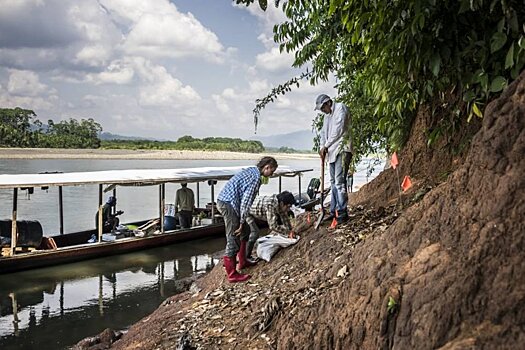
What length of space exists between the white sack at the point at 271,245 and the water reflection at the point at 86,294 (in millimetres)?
4278

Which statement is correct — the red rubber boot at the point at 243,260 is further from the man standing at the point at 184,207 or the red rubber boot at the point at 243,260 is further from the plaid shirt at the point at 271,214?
the man standing at the point at 184,207

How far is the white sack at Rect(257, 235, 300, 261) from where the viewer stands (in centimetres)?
660

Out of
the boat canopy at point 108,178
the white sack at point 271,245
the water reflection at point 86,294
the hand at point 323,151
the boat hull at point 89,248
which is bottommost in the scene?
the water reflection at point 86,294

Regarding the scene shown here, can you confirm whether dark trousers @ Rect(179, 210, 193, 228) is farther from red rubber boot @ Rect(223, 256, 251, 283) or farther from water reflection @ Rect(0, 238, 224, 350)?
red rubber boot @ Rect(223, 256, 251, 283)

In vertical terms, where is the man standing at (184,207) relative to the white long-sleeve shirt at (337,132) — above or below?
below

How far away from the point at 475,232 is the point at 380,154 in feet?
26.8

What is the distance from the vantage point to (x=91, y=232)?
1534 centimetres

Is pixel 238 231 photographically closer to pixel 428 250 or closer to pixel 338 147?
pixel 338 147

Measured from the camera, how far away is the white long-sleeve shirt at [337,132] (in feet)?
21.6

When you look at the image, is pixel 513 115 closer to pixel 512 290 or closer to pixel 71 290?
pixel 512 290

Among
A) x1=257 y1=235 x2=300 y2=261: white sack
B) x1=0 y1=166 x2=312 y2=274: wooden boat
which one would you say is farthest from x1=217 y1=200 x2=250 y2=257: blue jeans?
x1=0 y1=166 x2=312 y2=274: wooden boat

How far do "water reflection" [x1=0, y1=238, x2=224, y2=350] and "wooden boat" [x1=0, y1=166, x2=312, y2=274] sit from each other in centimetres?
25

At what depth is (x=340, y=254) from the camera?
215 inches

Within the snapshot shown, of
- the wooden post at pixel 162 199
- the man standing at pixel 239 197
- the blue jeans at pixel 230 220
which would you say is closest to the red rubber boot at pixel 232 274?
the man standing at pixel 239 197
